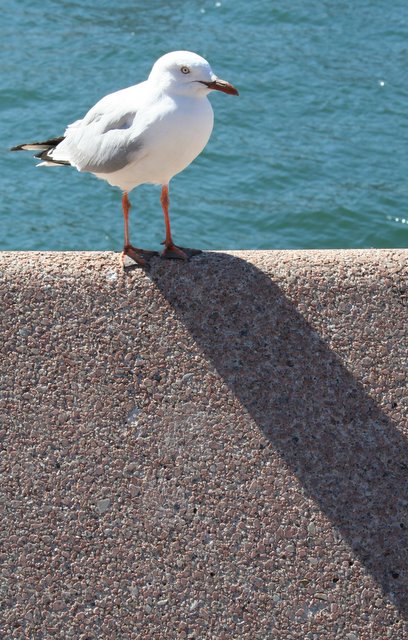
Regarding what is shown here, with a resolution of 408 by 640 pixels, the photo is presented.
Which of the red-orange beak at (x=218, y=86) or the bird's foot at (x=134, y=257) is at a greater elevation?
the red-orange beak at (x=218, y=86)

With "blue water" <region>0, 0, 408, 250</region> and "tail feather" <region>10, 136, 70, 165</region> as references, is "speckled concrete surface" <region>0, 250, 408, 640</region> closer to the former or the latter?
"tail feather" <region>10, 136, 70, 165</region>

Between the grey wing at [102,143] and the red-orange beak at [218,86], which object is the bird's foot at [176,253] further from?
the red-orange beak at [218,86]

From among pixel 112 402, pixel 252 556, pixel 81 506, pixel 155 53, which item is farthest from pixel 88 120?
pixel 155 53

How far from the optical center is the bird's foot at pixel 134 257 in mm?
3631

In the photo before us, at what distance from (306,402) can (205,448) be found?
372mm

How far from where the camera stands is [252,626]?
322 cm

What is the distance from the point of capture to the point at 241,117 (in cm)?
1318

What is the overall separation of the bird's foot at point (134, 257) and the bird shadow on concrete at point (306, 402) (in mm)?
56

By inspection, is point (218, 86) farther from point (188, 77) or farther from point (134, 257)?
point (134, 257)

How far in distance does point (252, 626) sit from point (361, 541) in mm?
439

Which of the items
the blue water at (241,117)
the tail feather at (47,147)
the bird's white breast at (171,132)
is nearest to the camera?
the bird's white breast at (171,132)

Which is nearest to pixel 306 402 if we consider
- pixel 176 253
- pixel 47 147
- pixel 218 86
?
pixel 176 253

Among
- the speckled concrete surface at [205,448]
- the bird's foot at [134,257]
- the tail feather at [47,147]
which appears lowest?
the speckled concrete surface at [205,448]

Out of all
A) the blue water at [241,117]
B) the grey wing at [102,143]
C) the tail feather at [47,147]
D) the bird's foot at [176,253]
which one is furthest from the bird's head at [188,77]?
the blue water at [241,117]
